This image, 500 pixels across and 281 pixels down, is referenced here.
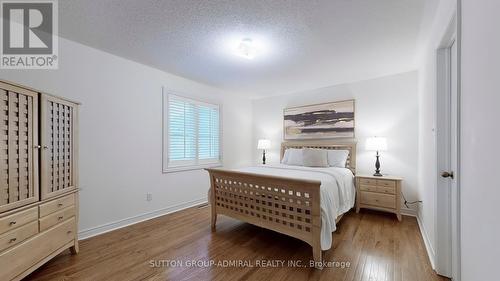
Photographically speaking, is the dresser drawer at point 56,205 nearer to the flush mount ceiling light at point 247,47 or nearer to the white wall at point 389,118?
the flush mount ceiling light at point 247,47

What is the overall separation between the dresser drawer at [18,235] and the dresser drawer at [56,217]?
0.08 metres

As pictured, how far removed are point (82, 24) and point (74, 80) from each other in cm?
73

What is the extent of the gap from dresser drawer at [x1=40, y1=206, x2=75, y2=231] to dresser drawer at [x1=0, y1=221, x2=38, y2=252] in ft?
0.25

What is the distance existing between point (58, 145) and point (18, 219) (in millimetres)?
686

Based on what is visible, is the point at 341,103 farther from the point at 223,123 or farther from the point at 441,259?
the point at 441,259

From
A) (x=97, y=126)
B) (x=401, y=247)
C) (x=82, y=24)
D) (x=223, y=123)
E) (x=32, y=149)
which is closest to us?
(x=32, y=149)

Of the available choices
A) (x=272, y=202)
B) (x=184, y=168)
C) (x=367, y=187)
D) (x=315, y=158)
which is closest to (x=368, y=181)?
(x=367, y=187)

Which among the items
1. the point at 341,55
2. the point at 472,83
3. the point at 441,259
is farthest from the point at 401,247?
the point at 341,55

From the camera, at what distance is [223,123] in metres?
4.65

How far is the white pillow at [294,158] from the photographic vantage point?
395cm

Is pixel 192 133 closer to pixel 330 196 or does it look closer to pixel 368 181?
pixel 330 196

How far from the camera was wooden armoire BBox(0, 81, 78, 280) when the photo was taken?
4.99 feet

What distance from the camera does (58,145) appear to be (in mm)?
1971

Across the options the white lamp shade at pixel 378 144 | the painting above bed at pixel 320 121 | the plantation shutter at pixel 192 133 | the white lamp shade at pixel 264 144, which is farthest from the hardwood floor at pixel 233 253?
the white lamp shade at pixel 264 144
